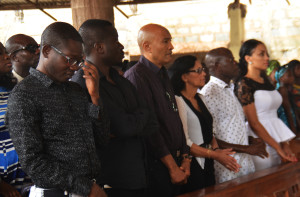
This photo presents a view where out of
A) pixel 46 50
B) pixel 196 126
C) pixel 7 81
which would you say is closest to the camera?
pixel 46 50

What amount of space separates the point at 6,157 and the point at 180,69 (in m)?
1.57

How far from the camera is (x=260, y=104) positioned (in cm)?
414

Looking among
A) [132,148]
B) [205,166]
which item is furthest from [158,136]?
[205,166]

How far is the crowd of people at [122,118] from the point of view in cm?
214

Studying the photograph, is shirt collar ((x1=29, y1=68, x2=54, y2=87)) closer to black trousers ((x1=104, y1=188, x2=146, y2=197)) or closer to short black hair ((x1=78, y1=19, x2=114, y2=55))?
short black hair ((x1=78, y1=19, x2=114, y2=55))

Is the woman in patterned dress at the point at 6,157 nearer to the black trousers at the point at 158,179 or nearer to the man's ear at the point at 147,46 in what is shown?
the black trousers at the point at 158,179

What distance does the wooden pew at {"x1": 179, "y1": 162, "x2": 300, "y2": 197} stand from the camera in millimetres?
2717

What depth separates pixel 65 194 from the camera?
7.09 ft

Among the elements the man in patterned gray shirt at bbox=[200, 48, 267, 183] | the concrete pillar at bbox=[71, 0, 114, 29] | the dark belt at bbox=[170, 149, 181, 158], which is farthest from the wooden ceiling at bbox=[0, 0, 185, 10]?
the dark belt at bbox=[170, 149, 181, 158]

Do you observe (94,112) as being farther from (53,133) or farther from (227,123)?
(227,123)

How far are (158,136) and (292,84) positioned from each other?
3.80m

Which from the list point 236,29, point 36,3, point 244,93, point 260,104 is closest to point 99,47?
point 244,93

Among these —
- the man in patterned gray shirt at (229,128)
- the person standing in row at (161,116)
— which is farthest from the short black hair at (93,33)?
the man in patterned gray shirt at (229,128)

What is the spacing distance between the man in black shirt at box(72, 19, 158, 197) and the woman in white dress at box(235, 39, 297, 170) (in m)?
1.54
